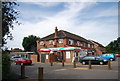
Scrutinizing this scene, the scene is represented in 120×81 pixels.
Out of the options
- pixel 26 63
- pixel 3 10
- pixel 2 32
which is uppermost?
pixel 3 10

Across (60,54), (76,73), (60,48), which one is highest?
(60,48)

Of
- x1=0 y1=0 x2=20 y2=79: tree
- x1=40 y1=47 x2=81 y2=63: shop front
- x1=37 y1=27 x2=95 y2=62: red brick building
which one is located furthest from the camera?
x1=37 y1=27 x2=95 y2=62: red brick building

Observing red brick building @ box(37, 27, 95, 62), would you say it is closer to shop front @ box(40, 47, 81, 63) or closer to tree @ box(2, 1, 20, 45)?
shop front @ box(40, 47, 81, 63)

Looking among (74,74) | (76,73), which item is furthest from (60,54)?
(74,74)

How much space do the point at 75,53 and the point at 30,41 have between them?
3643 cm

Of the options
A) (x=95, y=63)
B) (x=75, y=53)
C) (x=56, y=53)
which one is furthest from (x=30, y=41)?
(x=95, y=63)

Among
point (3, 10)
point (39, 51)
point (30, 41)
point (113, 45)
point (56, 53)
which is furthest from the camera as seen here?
point (113, 45)

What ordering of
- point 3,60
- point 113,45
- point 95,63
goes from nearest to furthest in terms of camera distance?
point 3,60 < point 95,63 < point 113,45

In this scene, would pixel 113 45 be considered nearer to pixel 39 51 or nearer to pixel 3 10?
pixel 39 51

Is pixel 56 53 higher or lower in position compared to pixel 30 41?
lower

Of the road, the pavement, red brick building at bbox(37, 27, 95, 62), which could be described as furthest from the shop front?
the pavement

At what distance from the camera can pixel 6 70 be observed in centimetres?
859

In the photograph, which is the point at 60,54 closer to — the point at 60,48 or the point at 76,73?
the point at 60,48

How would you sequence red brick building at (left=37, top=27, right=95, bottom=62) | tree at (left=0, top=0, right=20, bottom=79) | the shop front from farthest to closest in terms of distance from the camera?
1. red brick building at (left=37, top=27, right=95, bottom=62)
2. the shop front
3. tree at (left=0, top=0, right=20, bottom=79)
